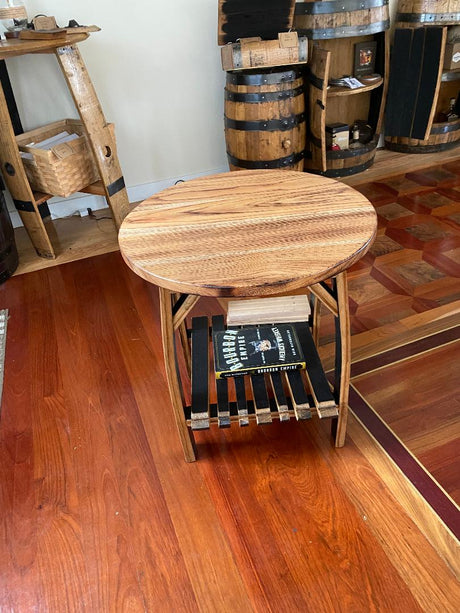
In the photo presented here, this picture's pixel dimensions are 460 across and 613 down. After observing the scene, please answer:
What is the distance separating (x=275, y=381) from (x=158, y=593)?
586 millimetres

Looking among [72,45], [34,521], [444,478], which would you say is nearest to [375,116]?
[72,45]

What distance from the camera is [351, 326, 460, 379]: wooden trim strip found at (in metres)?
1.57

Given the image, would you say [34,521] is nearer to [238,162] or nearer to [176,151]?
[238,162]

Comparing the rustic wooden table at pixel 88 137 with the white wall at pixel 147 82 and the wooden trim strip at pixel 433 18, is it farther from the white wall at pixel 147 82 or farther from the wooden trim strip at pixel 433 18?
the wooden trim strip at pixel 433 18

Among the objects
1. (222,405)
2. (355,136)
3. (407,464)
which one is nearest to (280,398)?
(222,405)

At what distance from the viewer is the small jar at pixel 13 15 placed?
76.9 inches

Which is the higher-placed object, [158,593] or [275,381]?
[275,381]

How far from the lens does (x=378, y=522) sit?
113cm

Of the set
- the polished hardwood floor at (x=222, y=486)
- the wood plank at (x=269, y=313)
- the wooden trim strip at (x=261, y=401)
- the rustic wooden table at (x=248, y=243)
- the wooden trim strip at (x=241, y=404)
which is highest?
the rustic wooden table at (x=248, y=243)

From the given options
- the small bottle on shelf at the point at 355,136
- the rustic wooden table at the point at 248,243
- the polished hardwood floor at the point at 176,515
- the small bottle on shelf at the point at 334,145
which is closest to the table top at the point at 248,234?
the rustic wooden table at the point at 248,243

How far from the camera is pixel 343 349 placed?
1.15 m

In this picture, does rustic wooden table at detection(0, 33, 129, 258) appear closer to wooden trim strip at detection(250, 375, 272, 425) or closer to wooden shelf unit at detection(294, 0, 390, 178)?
wooden shelf unit at detection(294, 0, 390, 178)

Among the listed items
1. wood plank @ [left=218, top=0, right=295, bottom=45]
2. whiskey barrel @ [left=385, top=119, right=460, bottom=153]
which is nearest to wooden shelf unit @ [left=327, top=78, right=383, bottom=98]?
wood plank @ [left=218, top=0, right=295, bottom=45]

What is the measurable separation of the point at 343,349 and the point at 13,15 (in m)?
2.01
